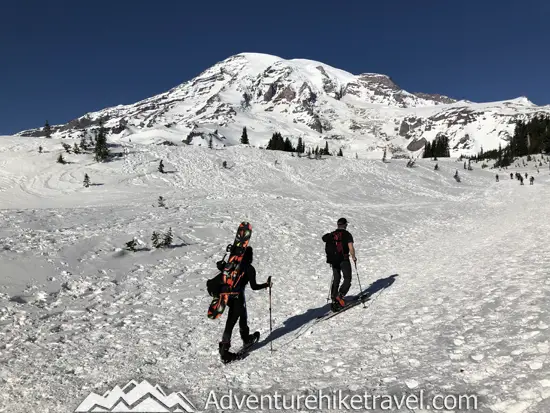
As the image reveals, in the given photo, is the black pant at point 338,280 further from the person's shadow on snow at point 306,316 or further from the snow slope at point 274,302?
the snow slope at point 274,302

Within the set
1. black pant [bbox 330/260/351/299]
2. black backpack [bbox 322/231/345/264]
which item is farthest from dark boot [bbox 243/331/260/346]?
black backpack [bbox 322/231/345/264]

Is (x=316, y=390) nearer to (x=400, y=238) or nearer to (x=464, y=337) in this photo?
(x=464, y=337)

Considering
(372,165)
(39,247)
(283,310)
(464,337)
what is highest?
(372,165)

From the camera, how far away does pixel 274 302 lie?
38.1ft

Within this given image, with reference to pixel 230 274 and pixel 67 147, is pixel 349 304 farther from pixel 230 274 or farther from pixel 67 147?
pixel 67 147

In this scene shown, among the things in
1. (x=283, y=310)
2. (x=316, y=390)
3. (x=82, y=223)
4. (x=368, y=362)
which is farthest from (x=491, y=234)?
(x=82, y=223)

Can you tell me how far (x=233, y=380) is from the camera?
6.61m

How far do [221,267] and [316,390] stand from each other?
294 centimetres

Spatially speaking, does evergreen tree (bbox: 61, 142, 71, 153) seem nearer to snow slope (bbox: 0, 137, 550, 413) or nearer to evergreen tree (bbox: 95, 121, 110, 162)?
evergreen tree (bbox: 95, 121, 110, 162)

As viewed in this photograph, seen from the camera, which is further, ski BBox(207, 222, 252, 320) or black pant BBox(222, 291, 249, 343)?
ski BBox(207, 222, 252, 320)

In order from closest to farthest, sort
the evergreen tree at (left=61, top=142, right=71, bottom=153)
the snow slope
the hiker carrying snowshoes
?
the snow slope → the hiker carrying snowshoes → the evergreen tree at (left=61, top=142, right=71, bottom=153)

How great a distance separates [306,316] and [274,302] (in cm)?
162

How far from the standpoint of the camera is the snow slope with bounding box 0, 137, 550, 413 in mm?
6227
